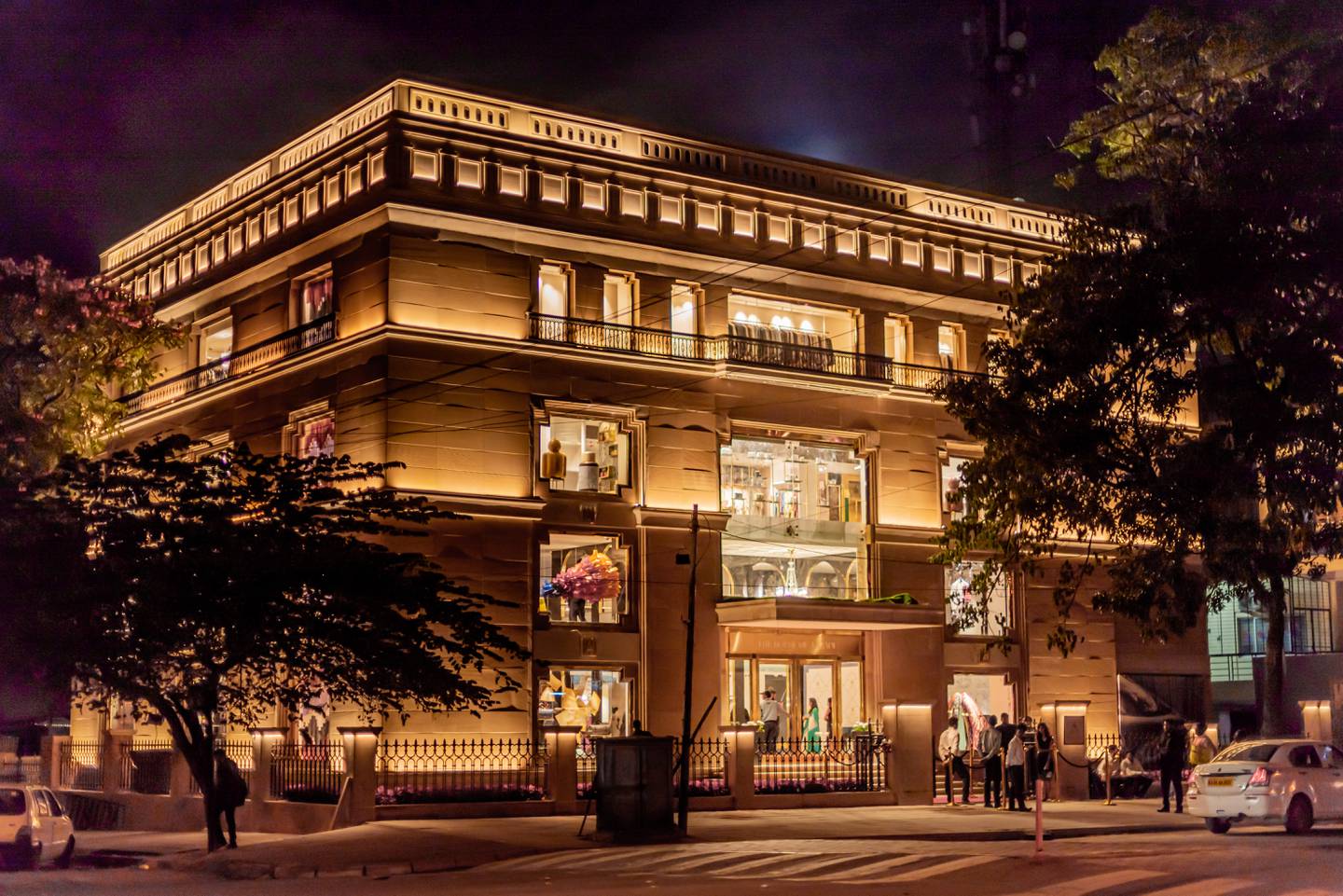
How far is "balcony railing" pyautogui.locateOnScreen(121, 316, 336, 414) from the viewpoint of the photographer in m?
36.0

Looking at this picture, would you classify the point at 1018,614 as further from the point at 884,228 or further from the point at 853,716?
the point at 884,228

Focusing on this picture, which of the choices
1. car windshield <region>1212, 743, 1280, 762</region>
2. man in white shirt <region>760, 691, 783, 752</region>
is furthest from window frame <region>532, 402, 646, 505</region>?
car windshield <region>1212, 743, 1280, 762</region>

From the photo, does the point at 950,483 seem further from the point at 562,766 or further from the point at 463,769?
the point at 463,769

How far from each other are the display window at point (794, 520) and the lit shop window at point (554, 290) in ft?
17.4

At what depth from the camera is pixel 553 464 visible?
35688mm

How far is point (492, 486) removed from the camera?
34.4 meters

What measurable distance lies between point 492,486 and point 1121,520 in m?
13.5

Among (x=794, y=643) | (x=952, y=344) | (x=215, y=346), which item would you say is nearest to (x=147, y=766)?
(x=215, y=346)

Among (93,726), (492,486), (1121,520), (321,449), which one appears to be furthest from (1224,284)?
(93,726)

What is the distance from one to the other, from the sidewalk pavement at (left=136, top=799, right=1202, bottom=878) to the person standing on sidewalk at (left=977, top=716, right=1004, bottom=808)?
1.70 ft

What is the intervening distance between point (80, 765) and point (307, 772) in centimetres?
1168

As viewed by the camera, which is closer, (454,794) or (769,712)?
(454,794)

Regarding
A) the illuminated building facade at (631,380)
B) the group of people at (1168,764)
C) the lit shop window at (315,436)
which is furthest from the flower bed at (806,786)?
the lit shop window at (315,436)

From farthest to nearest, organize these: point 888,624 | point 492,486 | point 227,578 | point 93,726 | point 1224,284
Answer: point 93,726, point 888,624, point 492,486, point 1224,284, point 227,578
